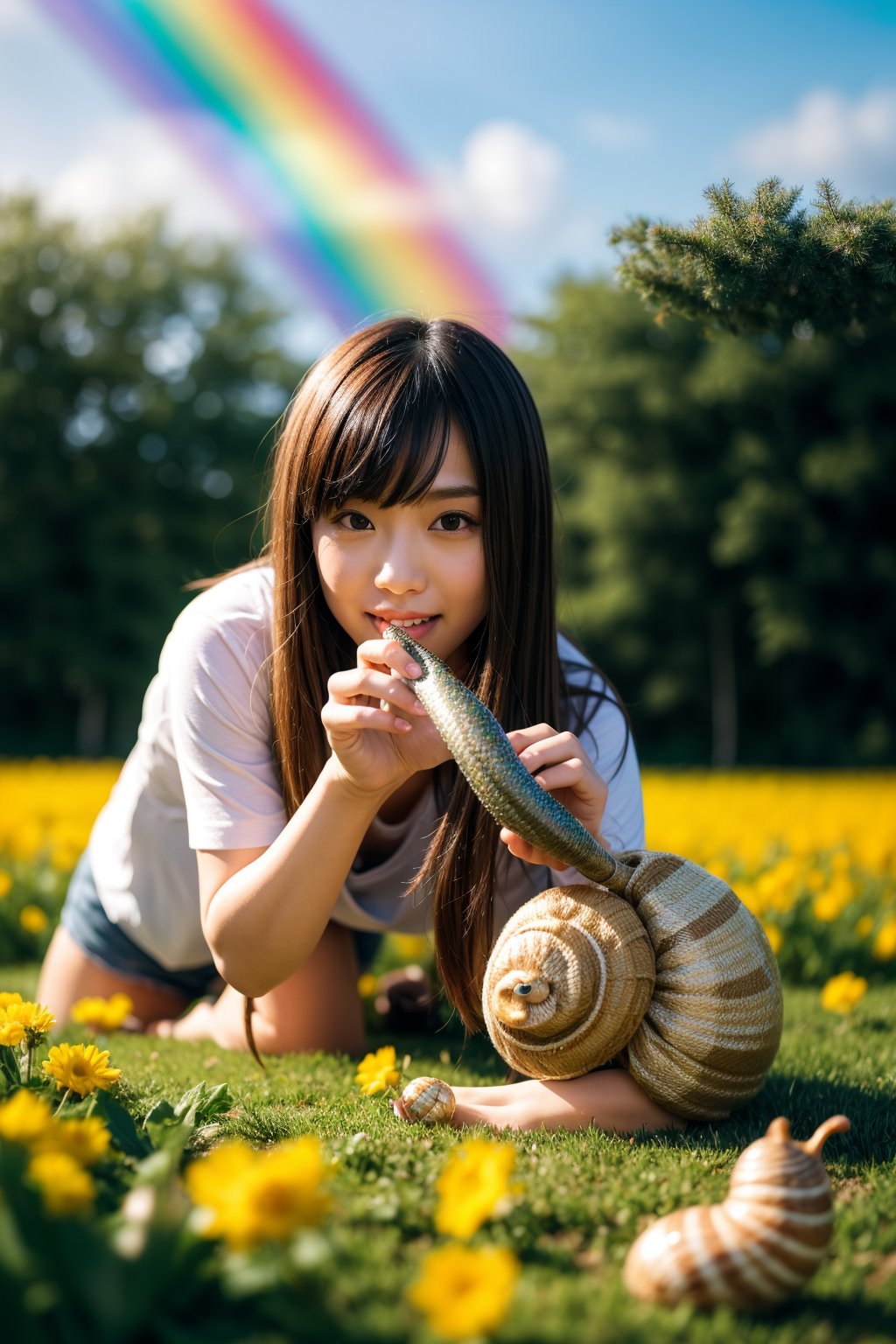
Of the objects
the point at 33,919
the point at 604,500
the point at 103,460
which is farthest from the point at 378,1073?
the point at 103,460

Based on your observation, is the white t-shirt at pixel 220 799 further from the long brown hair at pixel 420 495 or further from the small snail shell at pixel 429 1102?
the small snail shell at pixel 429 1102

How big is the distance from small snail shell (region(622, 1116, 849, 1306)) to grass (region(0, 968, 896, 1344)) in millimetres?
32

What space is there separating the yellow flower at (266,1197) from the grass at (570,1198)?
0.08 m

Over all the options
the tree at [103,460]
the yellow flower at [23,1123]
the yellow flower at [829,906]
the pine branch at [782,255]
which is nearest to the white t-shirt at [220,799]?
the pine branch at [782,255]

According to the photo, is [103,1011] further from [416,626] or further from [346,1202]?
[346,1202]

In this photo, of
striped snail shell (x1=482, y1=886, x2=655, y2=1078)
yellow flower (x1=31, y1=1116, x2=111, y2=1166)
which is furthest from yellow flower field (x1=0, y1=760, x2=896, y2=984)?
yellow flower (x1=31, y1=1116, x2=111, y2=1166)

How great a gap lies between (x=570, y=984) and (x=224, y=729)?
1059 millimetres

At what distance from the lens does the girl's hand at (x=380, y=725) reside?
6.61 ft

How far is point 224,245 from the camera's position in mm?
28484

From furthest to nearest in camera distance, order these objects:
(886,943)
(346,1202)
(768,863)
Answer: (768,863) → (886,943) → (346,1202)

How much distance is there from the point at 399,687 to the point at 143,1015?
2045 millimetres

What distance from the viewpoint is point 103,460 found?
25.5 metres

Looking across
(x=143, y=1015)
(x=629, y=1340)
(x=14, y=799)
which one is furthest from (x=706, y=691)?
(x=629, y=1340)

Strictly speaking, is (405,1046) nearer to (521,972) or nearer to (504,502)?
(521,972)
